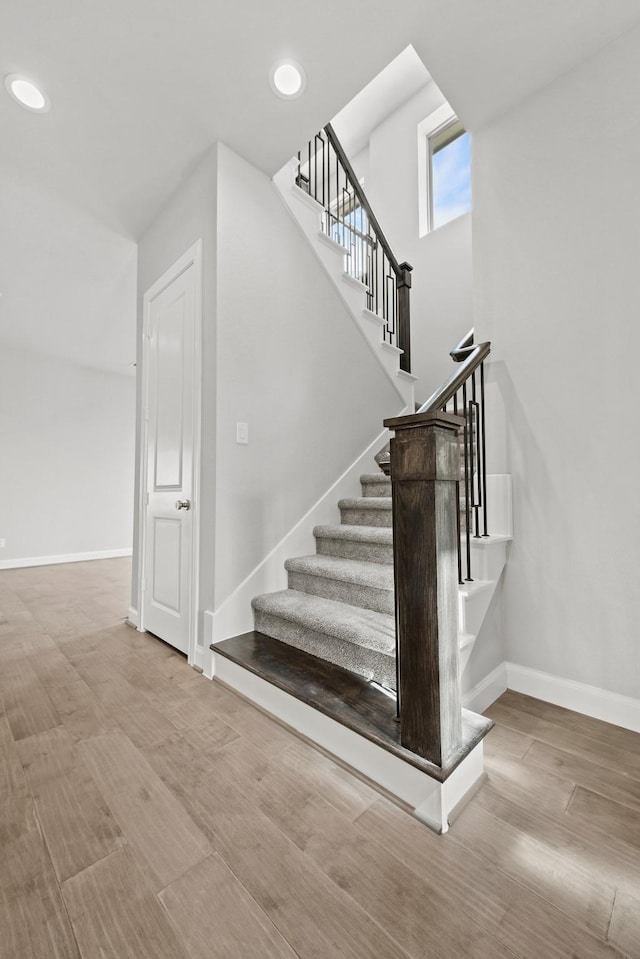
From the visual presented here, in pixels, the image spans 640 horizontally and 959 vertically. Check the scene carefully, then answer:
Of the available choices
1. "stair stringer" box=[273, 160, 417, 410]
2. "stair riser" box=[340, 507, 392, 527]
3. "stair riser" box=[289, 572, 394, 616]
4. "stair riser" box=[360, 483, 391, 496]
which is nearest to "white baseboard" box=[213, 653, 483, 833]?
"stair riser" box=[289, 572, 394, 616]

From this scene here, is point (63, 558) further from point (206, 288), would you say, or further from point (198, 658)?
point (206, 288)

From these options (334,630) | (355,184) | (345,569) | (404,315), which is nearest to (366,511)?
(345,569)

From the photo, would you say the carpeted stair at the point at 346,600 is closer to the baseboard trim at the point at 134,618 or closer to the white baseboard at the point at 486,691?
the white baseboard at the point at 486,691

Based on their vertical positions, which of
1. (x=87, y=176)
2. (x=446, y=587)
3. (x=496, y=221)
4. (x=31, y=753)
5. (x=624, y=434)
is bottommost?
(x=31, y=753)

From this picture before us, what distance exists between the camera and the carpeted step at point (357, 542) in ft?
7.15

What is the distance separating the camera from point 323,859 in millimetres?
1021

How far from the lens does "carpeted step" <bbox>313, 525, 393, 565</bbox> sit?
2180mm

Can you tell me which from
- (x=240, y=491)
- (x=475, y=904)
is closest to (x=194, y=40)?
(x=240, y=491)

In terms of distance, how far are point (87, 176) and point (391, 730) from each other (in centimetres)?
322

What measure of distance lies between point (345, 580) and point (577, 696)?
110 cm

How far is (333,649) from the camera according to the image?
5.90ft

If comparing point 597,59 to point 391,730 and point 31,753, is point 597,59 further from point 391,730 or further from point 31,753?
point 31,753

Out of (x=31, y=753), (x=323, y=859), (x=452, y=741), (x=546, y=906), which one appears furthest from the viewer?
(x=31, y=753)

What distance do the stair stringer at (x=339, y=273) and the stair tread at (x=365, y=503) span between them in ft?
4.02
